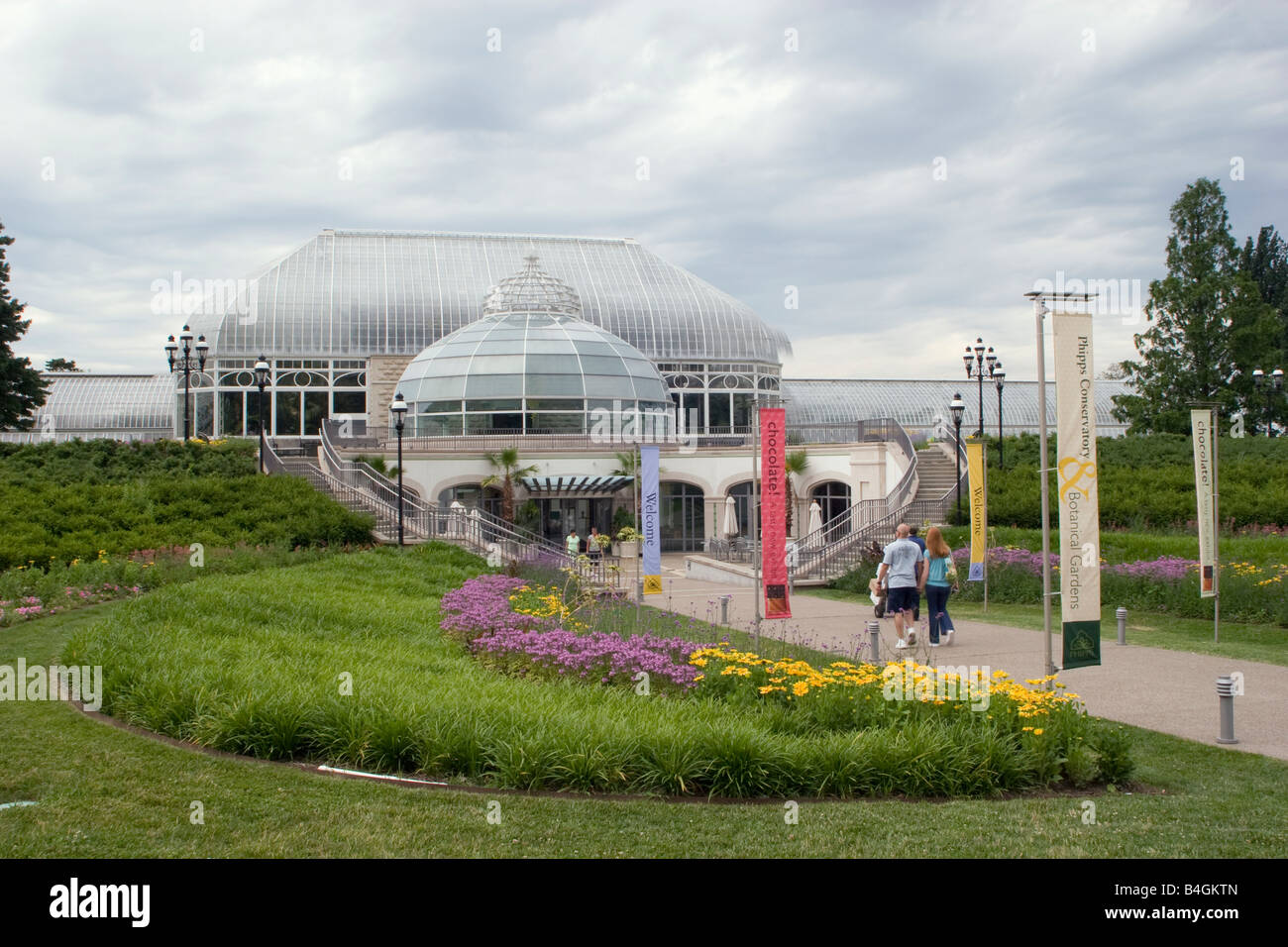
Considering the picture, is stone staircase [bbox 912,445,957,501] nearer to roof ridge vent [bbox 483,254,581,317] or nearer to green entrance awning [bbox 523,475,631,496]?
green entrance awning [bbox 523,475,631,496]

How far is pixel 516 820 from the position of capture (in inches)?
253

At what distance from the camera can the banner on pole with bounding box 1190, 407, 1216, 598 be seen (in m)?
15.1

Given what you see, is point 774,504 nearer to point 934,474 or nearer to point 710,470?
point 934,474

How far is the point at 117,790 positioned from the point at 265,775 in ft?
2.92

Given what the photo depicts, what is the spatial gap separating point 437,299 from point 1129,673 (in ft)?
140

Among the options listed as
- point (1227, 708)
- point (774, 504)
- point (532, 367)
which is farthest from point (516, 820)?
point (532, 367)

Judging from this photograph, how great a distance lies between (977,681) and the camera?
29.2 feet

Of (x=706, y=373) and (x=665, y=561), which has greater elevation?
(x=706, y=373)

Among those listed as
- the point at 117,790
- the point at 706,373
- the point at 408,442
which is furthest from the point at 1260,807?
the point at 706,373

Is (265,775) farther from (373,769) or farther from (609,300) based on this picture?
(609,300)

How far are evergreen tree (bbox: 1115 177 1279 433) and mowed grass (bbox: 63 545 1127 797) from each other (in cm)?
3480

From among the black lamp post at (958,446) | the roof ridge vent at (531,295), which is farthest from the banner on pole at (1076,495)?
the roof ridge vent at (531,295)

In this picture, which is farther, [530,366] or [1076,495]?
[530,366]

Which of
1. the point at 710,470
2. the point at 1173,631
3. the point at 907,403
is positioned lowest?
the point at 1173,631
